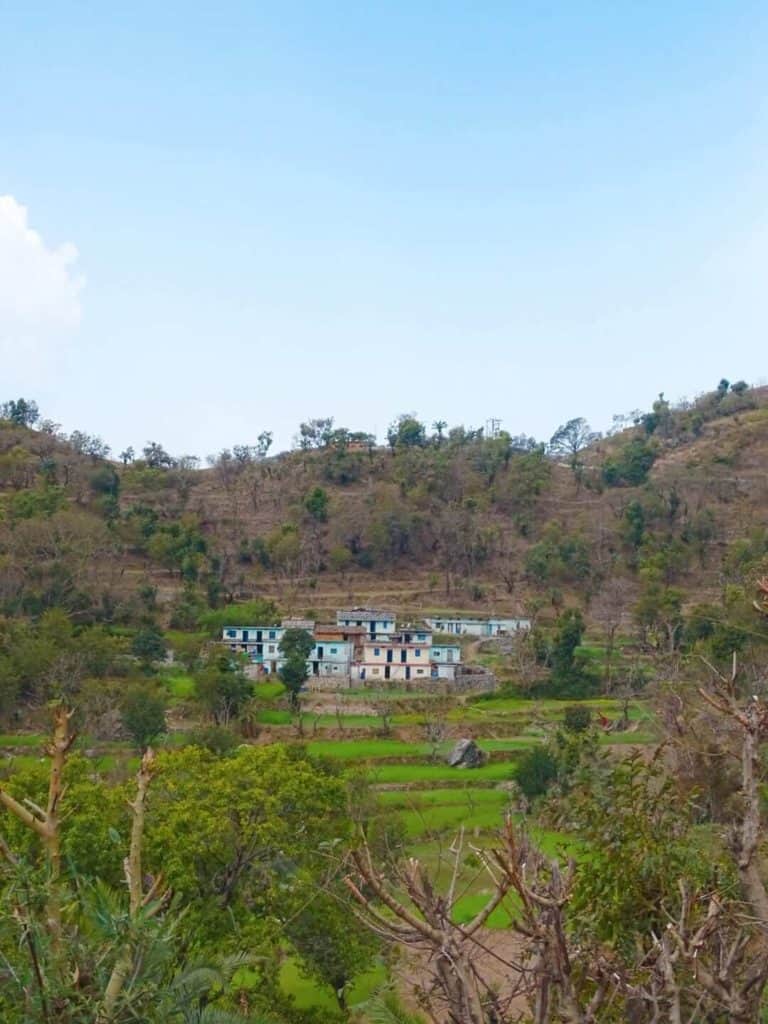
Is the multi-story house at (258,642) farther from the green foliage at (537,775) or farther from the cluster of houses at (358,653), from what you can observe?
the green foliage at (537,775)

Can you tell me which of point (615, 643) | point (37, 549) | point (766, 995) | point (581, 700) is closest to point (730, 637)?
point (581, 700)

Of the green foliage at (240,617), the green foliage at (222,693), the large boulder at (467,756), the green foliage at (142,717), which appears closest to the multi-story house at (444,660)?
the green foliage at (240,617)

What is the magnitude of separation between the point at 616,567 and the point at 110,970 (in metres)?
47.9

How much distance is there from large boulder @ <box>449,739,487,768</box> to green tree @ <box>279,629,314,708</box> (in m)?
7.05

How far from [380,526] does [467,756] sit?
25.1 meters

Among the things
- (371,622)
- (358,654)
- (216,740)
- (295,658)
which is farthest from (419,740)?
(371,622)

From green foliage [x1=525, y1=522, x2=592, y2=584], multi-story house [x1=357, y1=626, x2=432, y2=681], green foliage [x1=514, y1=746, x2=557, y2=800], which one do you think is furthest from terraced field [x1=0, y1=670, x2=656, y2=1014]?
green foliage [x1=525, y1=522, x2=592, y2=584]

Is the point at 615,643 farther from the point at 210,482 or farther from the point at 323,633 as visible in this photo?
the point at 210,482

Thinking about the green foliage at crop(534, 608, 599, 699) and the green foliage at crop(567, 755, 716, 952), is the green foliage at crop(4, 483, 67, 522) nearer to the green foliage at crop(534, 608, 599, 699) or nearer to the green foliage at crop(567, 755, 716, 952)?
the green foliage at crop(534, 608, 599, 699)

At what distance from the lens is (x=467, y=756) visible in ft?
90.0

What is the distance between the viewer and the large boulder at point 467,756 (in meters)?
27.4

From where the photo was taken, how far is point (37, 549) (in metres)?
40.7

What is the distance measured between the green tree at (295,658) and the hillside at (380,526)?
776 centimetres

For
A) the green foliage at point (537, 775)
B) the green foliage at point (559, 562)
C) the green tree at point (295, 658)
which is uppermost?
the green foliage at point (559, 562)
